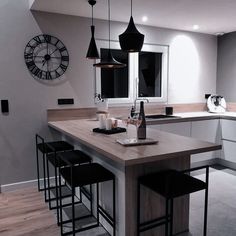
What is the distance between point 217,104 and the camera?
4477 millimetres

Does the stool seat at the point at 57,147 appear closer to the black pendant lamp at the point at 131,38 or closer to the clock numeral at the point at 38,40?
the clock numeral at the point at 38,40

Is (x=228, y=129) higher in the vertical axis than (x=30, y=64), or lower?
lower

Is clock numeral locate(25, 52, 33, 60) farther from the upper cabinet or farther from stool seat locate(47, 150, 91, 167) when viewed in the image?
stool seat locate(47, 150, 91, 167)

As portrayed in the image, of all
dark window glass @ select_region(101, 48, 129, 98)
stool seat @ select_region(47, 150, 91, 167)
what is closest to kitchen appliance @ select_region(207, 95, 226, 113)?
dark window glass @ select_region(101, 48, 129, 98)

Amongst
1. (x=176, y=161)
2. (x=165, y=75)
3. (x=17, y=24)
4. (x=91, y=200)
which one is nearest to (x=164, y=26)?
(x=165, y=75)

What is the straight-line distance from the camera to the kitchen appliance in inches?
175

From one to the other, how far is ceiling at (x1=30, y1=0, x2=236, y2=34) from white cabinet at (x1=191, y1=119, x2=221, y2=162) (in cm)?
153

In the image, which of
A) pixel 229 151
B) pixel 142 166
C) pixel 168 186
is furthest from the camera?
pixel 229 151

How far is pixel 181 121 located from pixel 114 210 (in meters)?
2.09

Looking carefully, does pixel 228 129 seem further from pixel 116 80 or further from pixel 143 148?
pixel 143 148

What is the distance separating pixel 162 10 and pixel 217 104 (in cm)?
211

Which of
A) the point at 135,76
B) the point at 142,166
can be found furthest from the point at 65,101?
the point at 142,166

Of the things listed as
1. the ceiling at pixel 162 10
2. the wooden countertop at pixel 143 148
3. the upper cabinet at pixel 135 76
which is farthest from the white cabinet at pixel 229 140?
the wooden countertop at pixel 143 148

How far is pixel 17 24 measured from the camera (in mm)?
3102
